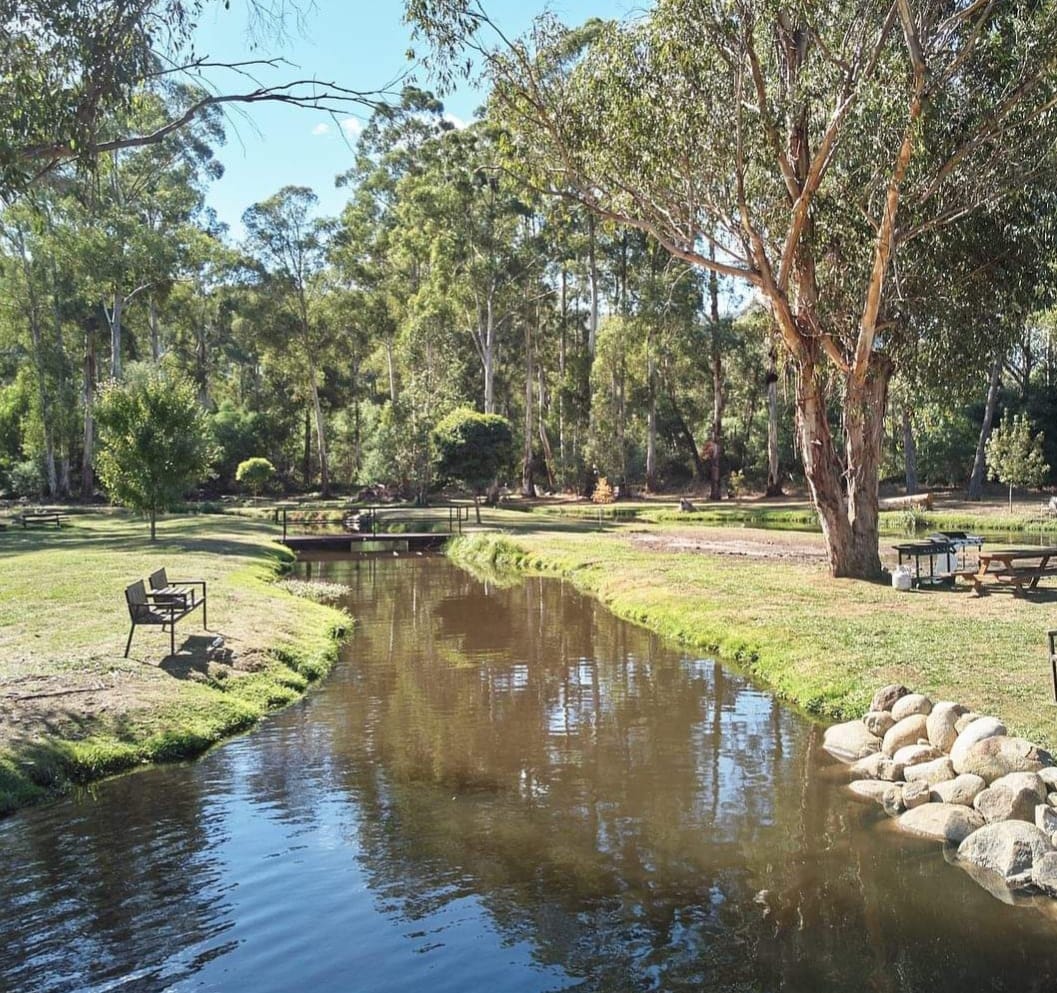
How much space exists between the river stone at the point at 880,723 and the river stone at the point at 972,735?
1.22 metres

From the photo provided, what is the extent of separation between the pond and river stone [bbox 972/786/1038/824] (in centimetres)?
62

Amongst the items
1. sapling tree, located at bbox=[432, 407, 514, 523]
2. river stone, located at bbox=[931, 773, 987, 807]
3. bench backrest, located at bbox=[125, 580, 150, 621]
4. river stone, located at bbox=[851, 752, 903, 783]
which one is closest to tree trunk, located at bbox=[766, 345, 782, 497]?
sapling tree, located at bbox=[432, 407, 514, 523]

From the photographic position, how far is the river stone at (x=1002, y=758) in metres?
8.59

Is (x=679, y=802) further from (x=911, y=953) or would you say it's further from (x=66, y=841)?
(x=66, y=841)

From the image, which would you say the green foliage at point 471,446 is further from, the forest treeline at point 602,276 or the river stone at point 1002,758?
the river stone at point 1002,758

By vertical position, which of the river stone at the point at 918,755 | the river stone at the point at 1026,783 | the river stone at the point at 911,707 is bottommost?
the river stone at the point at 918,755

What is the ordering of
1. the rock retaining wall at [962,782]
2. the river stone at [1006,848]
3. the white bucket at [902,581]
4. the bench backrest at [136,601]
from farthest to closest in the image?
the white bucket at [902,581] < the bench backrest at [136,601] < the rock retaining wall at [962,782] < the river stone at [1006,848]

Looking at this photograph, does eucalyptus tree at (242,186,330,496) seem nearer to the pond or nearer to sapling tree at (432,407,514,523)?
sapling tree at (432,407,514,523)

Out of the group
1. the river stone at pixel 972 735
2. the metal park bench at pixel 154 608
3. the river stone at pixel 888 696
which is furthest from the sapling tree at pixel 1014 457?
the metal park bench at pixel 154 608

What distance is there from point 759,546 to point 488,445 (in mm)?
17968

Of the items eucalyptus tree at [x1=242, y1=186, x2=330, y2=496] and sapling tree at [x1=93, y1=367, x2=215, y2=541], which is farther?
eucalyptus tree at [x1=242, y1=186, x2=330, y2=496]

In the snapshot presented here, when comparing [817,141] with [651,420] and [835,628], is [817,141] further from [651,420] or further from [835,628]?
[651,420]

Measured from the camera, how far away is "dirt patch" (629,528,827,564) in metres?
26.8

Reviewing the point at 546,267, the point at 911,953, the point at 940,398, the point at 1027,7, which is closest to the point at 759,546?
the point at 940,398
